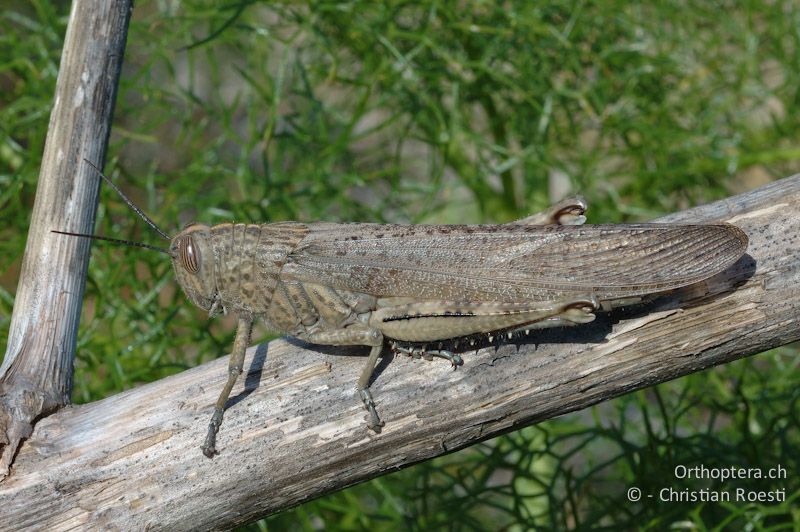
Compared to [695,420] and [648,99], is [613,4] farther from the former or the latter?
[695,420]

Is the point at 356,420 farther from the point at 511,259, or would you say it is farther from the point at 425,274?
the point at 511,259

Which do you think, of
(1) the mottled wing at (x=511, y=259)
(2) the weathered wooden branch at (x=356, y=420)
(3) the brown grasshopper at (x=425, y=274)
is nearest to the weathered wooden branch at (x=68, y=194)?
(3) the brown grasshopper at (x=425, y=274)

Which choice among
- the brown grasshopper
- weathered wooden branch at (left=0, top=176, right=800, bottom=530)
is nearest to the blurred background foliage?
the brown grasshopper

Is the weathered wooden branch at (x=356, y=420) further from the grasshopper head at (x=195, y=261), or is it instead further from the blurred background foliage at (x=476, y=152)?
the blurred background foliage at (x=476, y=152)

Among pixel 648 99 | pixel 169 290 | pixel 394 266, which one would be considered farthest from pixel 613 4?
pixel 169 290

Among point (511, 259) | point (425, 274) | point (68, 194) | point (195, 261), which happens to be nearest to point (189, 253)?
point (195, 261)

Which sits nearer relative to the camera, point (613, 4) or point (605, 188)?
point (613, 4)
